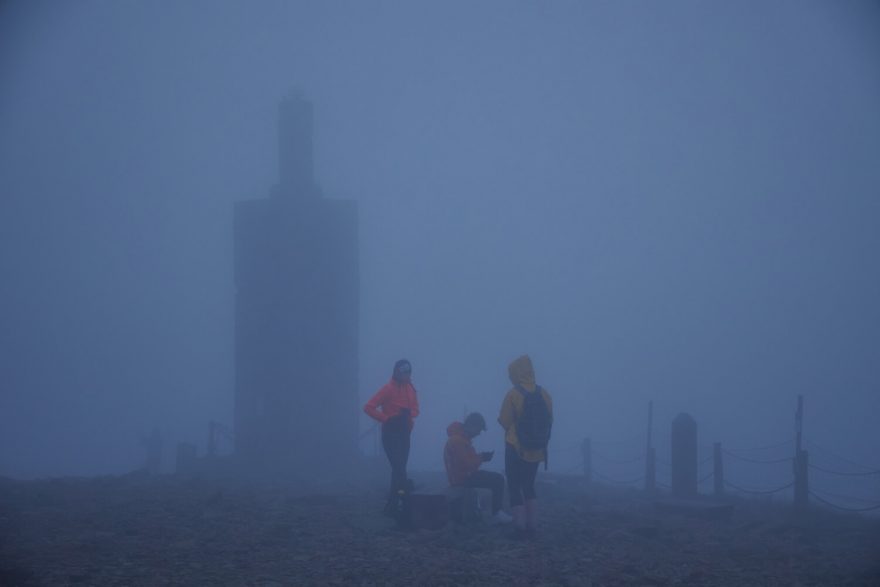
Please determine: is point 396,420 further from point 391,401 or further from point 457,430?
point 457,430

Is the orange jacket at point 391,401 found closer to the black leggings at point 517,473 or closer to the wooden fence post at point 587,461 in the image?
the black leggings at point 517,473

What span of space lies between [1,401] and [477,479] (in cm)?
6183

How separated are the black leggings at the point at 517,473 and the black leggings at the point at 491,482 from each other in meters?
0.62

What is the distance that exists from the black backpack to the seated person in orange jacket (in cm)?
92

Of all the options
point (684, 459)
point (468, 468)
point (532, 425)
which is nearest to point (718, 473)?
point (684, 459)

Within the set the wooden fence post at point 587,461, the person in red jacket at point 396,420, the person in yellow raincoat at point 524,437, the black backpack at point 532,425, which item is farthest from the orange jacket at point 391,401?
the wooden fence post at point 587,461

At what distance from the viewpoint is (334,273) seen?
24.4 meters

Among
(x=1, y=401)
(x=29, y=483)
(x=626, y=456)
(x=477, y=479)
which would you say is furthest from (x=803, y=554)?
(x=1, y=401)

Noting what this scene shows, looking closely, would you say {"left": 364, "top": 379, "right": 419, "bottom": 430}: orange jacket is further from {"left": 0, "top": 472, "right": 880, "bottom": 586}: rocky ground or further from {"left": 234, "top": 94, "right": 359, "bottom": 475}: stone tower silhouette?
{"left": 234, "top": 94, "right": 359, "bottom": 475}: stone tower silhouette

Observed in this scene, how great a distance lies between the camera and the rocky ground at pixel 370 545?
24.2 feet

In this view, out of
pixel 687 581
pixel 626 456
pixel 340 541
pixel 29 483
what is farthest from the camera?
pixel 626 456

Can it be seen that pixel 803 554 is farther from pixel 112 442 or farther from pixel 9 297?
pixel 9 297

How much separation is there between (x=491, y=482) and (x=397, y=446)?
4.69 ft

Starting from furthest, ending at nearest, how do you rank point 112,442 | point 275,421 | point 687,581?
point 112,442 < point 275,421 < point 687,581
